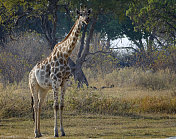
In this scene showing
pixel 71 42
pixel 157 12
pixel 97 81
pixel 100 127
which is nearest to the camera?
pixel 71 42

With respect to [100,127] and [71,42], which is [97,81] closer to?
[100,127]

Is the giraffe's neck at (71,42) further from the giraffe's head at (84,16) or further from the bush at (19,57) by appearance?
the bush at (19,57)

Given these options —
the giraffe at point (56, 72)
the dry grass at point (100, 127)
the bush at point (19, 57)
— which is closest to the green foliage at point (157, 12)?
→ the bush at point (19, 57)

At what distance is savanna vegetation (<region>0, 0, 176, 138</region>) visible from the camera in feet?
37.4

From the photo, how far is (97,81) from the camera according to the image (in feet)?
82.5

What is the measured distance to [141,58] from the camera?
25.9 meters

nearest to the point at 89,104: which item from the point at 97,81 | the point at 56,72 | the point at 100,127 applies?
the point at 100,127

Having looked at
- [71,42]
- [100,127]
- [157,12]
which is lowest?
[100,127]

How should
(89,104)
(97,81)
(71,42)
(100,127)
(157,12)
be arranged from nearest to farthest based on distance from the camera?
(71,42) → (100,127) → (89,104) → (157,12) → (97,81)

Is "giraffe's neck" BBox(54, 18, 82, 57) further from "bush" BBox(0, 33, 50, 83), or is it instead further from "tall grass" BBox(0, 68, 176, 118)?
"bush" BBox(0, 33, 50, 83)

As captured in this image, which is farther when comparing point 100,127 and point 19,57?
point 19,57

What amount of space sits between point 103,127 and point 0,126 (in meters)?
3.39

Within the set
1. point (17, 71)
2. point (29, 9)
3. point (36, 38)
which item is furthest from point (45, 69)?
point (36, 38)

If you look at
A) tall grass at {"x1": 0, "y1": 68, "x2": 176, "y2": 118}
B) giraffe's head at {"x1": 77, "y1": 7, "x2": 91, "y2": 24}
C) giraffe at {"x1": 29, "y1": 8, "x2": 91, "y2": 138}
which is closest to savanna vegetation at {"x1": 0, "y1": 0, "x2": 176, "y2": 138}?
tall grass at {"x1": 0, "y1": 68, "x2": 176, "y2": 118}
